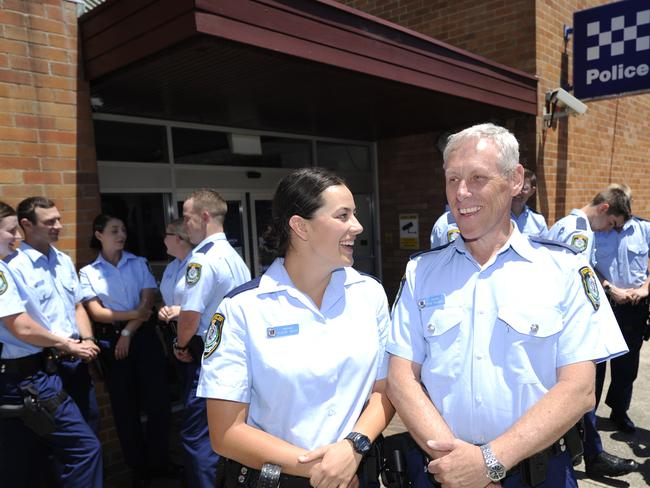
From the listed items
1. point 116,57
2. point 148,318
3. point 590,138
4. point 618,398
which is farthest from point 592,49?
point 148,318

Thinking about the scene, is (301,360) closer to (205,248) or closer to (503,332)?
(503,332)

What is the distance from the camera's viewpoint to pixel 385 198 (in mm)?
7512

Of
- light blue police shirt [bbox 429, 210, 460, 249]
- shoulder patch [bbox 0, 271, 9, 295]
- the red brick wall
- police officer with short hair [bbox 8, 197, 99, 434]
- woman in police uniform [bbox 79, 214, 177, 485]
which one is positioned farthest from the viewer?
light blue police shirt [bbox 429, 210, 460, 249]

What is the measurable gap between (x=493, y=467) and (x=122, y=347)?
9.47 feet

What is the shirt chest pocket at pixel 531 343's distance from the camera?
153 cm

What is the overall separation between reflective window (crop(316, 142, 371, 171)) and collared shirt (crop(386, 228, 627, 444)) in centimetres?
554

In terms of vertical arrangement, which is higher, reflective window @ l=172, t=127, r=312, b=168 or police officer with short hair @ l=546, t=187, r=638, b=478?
reflective window @ l=172, t=127, r=312, b=168

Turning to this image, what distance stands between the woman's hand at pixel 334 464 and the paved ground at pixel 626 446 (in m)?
2.55

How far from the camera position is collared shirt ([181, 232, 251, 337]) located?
2900mm

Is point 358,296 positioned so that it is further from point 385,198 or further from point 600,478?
point 385,198

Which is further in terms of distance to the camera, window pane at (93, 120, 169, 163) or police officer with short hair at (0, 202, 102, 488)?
window pane at (93, 120, 169, 163)

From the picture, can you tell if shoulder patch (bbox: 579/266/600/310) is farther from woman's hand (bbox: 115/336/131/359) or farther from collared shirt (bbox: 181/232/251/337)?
woman's hand (bbox: 115/336/131/359)

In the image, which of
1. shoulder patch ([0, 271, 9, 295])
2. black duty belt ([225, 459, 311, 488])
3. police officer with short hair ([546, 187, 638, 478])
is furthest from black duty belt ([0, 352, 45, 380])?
police officer with short hair ([546, 187, 638, 478])

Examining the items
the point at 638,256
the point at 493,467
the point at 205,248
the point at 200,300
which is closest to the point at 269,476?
the point at 493,467
